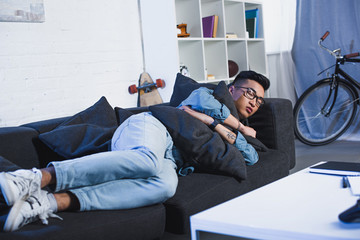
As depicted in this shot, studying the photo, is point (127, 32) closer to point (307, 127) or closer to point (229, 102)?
point (229, 102)

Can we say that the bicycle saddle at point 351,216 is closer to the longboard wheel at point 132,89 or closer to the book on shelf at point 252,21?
the longboard wheel at point 132,89

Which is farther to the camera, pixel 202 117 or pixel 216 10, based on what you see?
pixel 216 10

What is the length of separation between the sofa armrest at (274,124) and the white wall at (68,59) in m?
1.43

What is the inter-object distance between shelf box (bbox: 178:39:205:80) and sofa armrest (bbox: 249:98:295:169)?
126cm

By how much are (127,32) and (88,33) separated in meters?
0.42

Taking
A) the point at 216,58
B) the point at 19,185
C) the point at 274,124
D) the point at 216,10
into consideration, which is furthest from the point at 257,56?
the point at 19,185

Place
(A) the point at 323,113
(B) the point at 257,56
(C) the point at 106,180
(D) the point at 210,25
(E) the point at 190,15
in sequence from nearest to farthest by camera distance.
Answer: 1. (C) the point at 106,180
2. (E) the point at 190,15
3. (D) the point at 210,25
4. (A) the point at 323,113
5. (B) the point at 257,56

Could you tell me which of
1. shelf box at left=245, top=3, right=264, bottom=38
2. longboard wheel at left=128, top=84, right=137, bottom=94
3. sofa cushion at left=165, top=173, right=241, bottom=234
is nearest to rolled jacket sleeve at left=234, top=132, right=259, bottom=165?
sofa cushion at left=165, top=173, right=241, bottom=234

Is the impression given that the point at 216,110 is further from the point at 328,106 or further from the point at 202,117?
the point at 328,106

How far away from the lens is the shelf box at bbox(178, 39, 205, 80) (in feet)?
13.0

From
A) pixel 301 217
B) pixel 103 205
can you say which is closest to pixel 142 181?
pixel 103 205

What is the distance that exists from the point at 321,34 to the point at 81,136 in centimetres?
348

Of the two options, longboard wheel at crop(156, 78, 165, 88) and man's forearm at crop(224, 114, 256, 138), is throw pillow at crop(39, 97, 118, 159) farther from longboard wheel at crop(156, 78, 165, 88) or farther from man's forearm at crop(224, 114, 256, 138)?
longboard wheel at crop(156, 78, 165, 88)

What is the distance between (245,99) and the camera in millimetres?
2676
